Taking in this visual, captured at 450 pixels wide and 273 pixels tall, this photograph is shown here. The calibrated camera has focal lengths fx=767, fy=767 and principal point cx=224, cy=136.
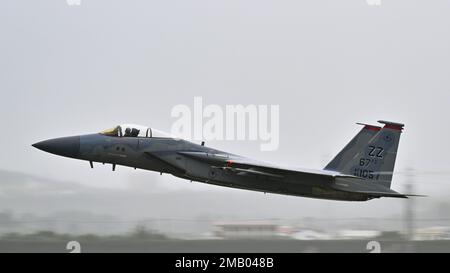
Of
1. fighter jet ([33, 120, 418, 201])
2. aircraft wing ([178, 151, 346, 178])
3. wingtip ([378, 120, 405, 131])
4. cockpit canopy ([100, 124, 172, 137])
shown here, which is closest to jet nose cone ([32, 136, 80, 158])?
fighter jet ([33, 120, 418, 201])

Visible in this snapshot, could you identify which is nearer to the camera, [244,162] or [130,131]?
[244,162]

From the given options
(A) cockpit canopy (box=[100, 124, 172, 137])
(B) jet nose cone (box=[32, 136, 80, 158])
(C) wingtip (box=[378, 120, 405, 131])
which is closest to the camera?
(B) jet nose cone (box=[32, 136, 80, 158])

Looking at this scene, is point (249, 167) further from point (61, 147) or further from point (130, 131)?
point (61, 147)

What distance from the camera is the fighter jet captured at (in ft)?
62.7

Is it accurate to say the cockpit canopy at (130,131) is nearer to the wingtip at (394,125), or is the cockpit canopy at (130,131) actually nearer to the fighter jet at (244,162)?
the fighter jet at (244,162)

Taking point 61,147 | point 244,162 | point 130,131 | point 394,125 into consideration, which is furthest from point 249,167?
point 61,147

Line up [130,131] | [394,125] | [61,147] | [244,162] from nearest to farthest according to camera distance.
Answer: [244,162]
[61,147]
[130,131]
[394,125]

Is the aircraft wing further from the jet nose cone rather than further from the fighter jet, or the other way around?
the jet nose cone

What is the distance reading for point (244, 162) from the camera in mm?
18906

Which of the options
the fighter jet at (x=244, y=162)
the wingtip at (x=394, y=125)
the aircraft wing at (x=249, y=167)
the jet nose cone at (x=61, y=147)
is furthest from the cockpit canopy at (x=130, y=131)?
the wingtip at (x=394, y=125)

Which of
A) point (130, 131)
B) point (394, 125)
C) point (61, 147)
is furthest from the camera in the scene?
point (394, 125)

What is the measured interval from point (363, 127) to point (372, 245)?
3.14m

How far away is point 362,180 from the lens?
2003 centimetres
